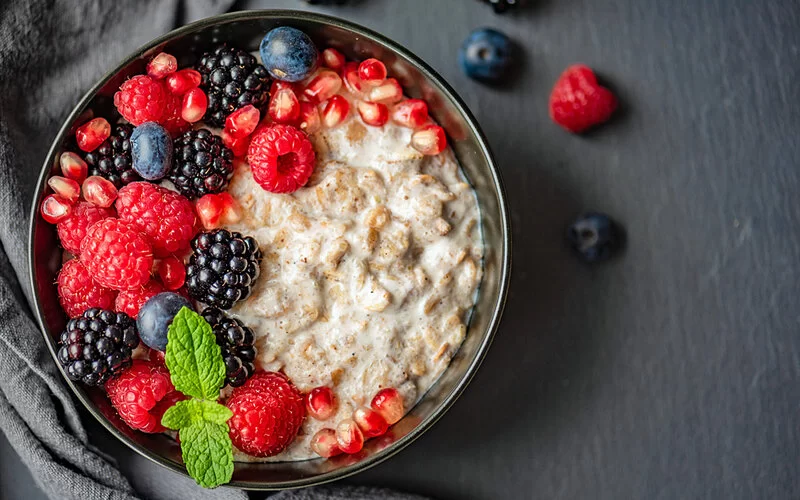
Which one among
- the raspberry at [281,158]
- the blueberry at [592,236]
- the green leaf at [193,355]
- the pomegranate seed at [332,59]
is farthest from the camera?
the blueberry at [592,236]

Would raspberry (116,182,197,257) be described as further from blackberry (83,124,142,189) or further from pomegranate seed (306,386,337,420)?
pomegranate seed (306,386,337,420)

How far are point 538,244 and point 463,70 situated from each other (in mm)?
663

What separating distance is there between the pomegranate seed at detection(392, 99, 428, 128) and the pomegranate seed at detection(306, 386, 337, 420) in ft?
2.79

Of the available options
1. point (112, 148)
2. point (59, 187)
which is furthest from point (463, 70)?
point (59, 187)

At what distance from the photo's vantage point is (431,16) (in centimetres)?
262

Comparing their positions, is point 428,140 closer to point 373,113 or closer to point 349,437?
point 373,113

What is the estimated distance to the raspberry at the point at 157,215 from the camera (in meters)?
2.08

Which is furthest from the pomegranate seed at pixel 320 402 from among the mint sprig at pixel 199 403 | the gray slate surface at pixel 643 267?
the gray slate surface at pixel 643 267

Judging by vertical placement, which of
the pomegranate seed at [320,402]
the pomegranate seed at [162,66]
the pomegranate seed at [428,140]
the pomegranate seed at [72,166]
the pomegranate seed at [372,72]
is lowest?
the pomegranate seed at [320,402]

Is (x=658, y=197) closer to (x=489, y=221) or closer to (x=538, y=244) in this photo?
(x=538, y=244)

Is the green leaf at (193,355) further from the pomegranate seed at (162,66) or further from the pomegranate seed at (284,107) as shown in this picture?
the pomegranate seed at (162,66)

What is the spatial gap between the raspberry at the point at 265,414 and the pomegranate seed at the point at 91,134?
841 millimetres

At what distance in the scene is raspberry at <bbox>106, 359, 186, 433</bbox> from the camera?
82.2 inches

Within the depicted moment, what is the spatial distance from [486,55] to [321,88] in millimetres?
609
